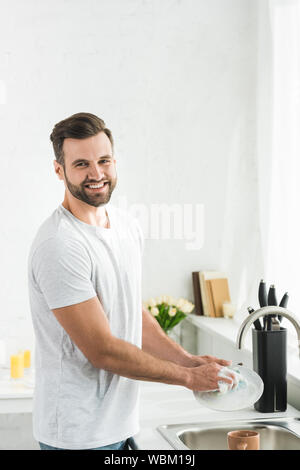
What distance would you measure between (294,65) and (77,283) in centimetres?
148

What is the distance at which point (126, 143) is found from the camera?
285 cm

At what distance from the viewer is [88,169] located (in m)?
1.54

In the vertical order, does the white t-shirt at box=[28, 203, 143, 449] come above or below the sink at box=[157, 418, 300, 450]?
above

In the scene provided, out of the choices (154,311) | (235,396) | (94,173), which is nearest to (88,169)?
(94,173)

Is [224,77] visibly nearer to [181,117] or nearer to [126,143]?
[181,117]

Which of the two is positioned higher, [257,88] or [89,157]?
[257,88]

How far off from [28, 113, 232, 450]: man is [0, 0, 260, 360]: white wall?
1.24 meters

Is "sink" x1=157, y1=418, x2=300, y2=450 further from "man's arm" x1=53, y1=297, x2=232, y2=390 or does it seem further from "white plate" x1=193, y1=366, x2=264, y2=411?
"man's arm" x1=53, y1=297, x2=232, y2=390

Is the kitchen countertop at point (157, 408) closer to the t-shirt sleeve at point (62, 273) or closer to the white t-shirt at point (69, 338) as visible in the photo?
the white t-shirt at point (69, 338)

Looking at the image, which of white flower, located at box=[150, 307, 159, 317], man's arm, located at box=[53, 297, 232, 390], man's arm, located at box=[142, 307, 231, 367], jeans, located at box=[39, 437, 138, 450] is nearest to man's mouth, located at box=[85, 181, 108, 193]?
man's arm, located at box=[53, 297, 232, 390]

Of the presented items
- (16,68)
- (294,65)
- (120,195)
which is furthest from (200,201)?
(16,68)

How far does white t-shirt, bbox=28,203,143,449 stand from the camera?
1.43 metres

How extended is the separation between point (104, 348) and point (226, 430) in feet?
1.87

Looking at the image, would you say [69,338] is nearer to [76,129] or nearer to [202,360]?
[202,360]
